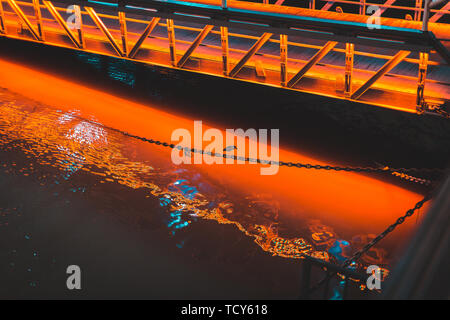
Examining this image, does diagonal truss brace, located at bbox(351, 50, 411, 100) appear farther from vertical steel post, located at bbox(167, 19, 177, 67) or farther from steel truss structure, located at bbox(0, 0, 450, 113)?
vertical steel post, located at bbox(167, 19, 177, 67)

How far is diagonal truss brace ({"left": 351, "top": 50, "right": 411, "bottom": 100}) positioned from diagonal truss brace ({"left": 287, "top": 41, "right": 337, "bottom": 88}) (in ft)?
2.65

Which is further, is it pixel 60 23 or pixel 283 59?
pixel 60 23

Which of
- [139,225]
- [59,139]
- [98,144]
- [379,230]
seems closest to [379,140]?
[379,230]

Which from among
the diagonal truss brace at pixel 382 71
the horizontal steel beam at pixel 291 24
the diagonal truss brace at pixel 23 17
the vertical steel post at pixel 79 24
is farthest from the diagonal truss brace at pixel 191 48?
the diagonal truss brace at pixel 23 17

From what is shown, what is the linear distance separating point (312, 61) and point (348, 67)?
A: 0.60 metres

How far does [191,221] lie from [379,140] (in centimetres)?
342

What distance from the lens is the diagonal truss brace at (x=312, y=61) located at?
7.04 m

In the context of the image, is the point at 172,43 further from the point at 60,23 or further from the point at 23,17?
the point at 23,17

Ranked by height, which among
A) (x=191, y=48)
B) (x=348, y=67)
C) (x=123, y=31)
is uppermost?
(x=123, y=31)

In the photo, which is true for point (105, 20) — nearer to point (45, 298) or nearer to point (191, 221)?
point (191, 221)

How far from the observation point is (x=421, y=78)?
21.3ft

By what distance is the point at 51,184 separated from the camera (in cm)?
718

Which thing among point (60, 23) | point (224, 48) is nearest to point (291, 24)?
point (224, 48)
